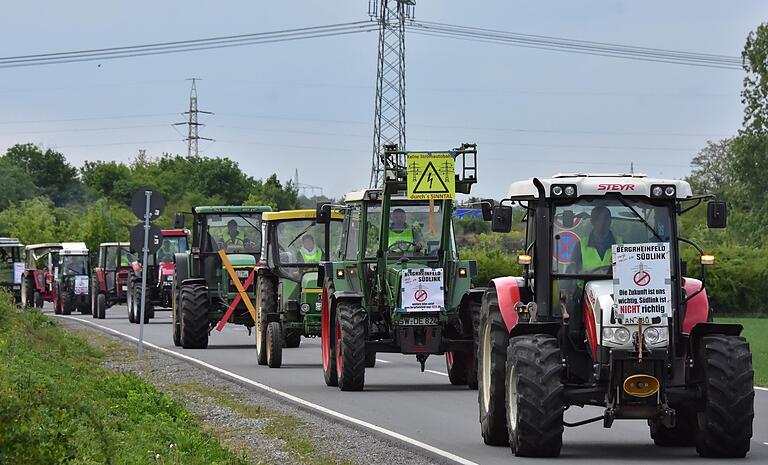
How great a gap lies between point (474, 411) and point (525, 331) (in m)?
4.74

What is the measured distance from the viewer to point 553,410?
1372 centimetres

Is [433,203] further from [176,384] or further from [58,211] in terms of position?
[58,211]

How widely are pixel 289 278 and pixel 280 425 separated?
35.3 feet

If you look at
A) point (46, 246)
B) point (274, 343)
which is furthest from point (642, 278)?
point (46, 246)

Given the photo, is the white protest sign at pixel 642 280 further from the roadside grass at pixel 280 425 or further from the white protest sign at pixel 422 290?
the white protest sign at pixel 422 290

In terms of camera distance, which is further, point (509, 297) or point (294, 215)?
point (294, 215)

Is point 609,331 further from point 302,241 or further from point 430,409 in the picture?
point 302,241

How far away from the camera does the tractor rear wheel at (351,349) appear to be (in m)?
21.8

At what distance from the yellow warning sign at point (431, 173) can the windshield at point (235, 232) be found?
43.2ft

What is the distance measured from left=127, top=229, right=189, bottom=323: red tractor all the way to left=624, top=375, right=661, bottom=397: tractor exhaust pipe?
34.2m

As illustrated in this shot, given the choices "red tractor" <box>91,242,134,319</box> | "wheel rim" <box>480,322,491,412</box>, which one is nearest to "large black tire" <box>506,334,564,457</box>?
"wheel rim" <box>480,322,491,412</box>

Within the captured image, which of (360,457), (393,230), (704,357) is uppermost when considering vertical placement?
(393,230)

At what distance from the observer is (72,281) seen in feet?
192

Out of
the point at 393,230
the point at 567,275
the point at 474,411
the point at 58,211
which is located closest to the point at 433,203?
the point at 393,230
